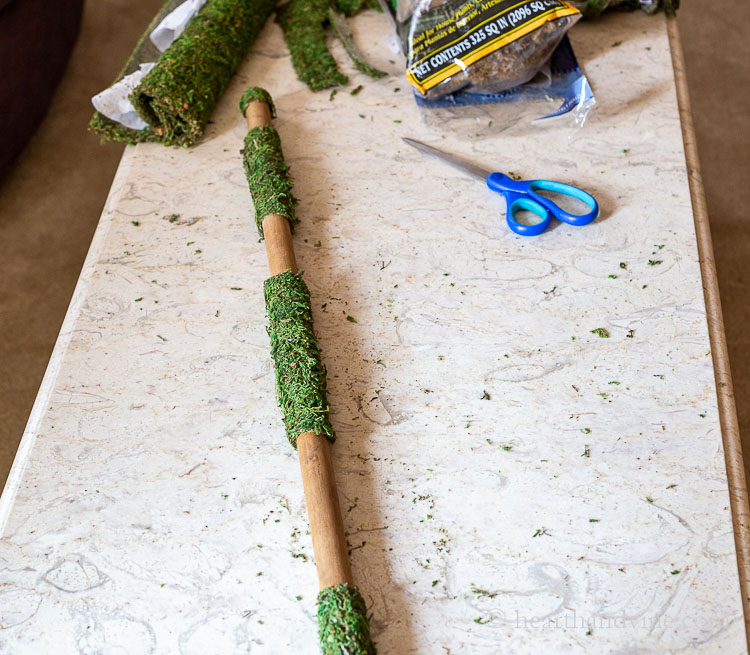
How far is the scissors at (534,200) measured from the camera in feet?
2.93

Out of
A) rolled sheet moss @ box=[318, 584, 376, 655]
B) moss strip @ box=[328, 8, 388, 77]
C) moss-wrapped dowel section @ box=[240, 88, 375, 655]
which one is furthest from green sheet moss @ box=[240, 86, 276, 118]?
rolled sheet moss @ box=[318, 584, 376, 655]

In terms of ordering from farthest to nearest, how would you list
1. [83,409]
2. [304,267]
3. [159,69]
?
1. [159,69]
2. [304,267]
3. [83,409]

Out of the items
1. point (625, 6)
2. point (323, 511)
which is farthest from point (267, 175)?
point (625, 6)

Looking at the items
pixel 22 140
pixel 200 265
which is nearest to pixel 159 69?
pixel 200 265

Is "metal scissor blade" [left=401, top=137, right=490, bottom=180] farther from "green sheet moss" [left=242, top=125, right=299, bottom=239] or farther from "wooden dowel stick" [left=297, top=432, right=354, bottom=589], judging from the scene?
"wooden dowel stick" [left=297, top=432, right=354, bottom=589]

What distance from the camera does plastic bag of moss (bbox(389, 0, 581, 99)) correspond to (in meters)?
0.99

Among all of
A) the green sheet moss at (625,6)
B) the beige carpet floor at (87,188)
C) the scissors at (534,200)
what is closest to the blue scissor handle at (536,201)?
the scissors at (534,200)

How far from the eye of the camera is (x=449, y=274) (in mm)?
872

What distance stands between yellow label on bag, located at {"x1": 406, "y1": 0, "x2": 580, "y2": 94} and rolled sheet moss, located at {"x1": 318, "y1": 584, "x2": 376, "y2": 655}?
0.72 metres

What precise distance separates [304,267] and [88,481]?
0.36m

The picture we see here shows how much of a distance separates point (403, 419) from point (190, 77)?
2.02 feet

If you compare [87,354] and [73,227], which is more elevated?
[87,354]

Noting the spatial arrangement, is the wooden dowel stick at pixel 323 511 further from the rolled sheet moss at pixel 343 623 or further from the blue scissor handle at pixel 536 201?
the blue scissor handle at pixel 536 201

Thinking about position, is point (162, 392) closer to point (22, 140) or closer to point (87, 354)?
point (87, 354)
